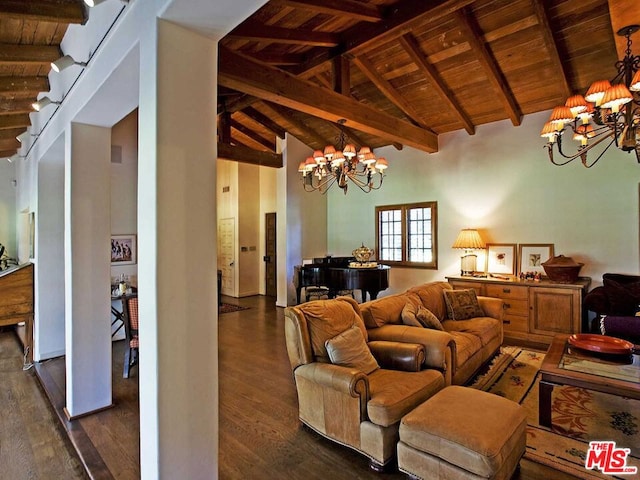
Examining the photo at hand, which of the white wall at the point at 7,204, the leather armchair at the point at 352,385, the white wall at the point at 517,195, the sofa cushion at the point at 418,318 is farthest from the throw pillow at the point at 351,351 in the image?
the white wall at the point at 7,204

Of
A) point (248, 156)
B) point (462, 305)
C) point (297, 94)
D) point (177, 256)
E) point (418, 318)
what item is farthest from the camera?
point (248, 156)

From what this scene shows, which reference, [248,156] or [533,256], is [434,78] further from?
[248,156]

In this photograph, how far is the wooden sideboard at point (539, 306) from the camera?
474 cm

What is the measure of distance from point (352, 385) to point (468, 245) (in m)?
4.11

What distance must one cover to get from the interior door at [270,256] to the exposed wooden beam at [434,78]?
483 cm

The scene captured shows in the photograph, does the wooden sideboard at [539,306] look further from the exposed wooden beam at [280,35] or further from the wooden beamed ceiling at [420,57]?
the exposed wooden beam at [280,35]

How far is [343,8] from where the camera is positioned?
3613 millimetres

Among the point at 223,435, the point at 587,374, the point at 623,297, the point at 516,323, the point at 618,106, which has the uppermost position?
the point at 618,106

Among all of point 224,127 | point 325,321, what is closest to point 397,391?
point 325,321

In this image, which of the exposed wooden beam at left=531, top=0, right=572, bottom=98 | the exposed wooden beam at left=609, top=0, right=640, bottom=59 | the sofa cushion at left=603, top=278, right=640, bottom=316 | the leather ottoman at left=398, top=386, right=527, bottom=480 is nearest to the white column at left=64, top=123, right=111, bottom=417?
the leather ottoman at left=398, top=386, right=527, bottom=480

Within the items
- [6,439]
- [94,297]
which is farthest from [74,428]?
[94,297]

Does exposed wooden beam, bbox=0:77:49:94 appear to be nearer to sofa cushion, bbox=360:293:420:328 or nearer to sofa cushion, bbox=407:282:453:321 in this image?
sofa cushion, bbox=360:293:420:328

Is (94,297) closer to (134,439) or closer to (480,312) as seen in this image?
(134,439)

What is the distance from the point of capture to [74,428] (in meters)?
2.83
